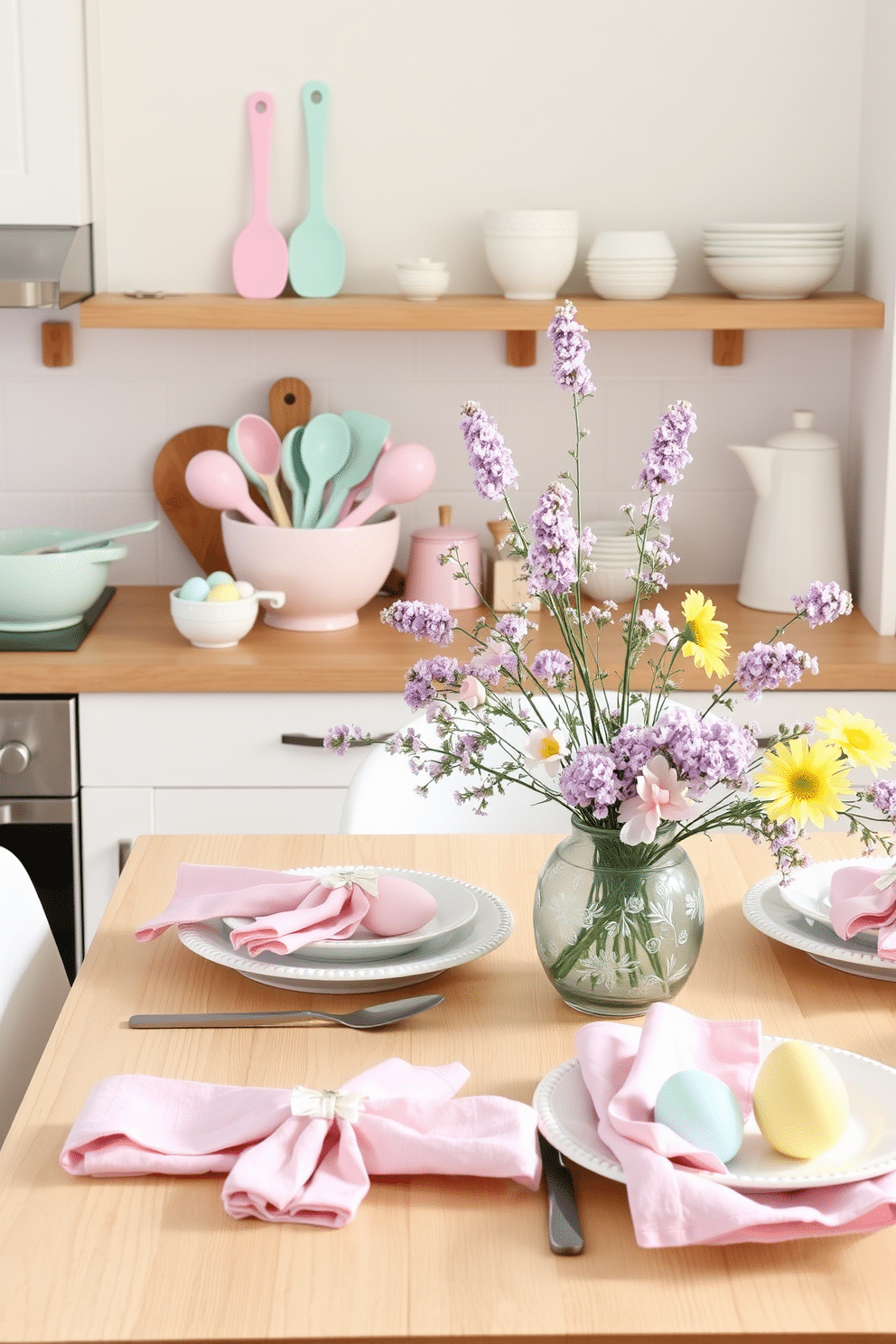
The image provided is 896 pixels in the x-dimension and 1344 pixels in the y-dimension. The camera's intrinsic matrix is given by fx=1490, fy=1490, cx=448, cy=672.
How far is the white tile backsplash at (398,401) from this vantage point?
110 inches

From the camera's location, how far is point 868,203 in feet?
8.76

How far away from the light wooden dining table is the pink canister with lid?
1413 millimetres

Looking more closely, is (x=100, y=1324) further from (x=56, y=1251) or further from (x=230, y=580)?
(x=230, y=580)

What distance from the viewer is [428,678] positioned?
3.62ft

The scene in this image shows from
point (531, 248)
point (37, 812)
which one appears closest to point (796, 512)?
point (531, 248)

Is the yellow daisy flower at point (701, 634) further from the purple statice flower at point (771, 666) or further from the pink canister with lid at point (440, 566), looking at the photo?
the pink canister with lid at point (440, 566)

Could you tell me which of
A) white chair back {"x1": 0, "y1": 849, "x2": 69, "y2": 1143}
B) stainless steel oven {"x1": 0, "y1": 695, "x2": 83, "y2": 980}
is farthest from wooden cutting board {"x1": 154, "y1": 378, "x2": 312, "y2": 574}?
white chair back {"x1": 0, "y1": 849, "x2": 69, "y2": 1143}

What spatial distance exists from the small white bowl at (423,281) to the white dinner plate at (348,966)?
1519 mm

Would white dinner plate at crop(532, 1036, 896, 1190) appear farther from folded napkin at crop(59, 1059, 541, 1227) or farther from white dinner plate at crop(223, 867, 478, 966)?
white dinner plate at crop(223, 867, 478, 966)

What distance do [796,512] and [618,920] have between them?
1.62 m

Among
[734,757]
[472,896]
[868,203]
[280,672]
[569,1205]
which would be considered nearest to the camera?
[569,1205]

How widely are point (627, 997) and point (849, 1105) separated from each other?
0.21 m

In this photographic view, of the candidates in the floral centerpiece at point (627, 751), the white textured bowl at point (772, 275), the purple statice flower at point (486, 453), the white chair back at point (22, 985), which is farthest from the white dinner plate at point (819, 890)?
the white textured bowl at point (772, 275)

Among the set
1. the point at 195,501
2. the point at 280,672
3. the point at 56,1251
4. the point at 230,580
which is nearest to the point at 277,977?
the point at 56,1251
